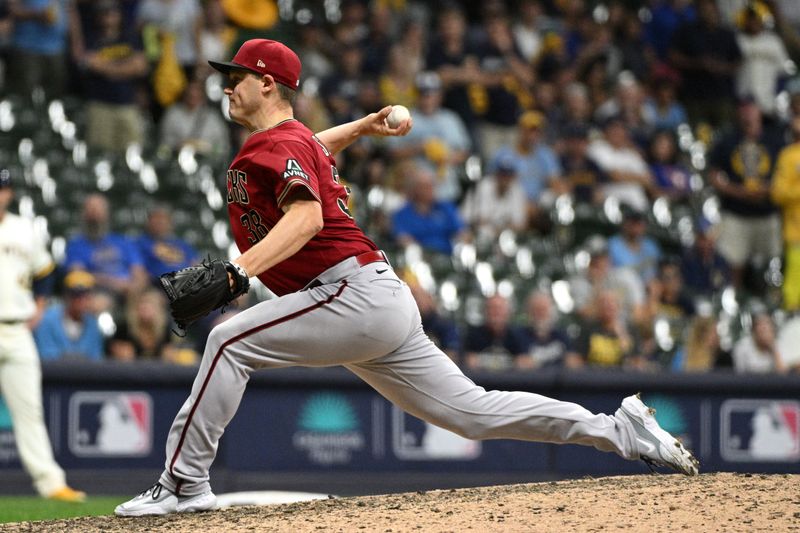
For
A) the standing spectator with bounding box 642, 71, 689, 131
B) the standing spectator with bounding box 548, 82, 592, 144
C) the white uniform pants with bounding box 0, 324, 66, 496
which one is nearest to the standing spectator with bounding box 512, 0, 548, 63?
the standing spectator with bounding box 548, 82, 592, 144

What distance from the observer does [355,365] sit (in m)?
5.22

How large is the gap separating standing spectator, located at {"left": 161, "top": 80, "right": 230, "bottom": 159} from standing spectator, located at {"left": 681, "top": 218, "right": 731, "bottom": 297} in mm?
4028

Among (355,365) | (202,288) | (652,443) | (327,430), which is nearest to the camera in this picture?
(202,288)

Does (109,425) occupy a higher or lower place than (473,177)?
lower

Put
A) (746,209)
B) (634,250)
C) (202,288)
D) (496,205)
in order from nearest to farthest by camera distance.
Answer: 1. (202,288)
2. (634,250)
3. (496,205)
4. (746,209)

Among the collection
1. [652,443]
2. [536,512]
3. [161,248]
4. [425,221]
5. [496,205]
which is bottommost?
[536,512]

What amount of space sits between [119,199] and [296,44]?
269 centimetres

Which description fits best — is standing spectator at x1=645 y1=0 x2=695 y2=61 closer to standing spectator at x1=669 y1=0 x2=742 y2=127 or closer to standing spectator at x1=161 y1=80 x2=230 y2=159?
standing spectator at x1=669 y1=0 x2=742 y2=127

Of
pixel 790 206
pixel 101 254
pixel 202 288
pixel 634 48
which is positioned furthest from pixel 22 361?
pixel 634 48

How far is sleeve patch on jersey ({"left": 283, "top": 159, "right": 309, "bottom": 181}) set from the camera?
4781mm

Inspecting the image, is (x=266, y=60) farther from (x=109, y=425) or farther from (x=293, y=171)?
(x=109, y=425)

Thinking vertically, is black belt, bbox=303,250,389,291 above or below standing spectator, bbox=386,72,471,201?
below

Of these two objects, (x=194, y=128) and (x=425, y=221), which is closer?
(x=425, y=221)

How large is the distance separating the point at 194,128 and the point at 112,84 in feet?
2.42
